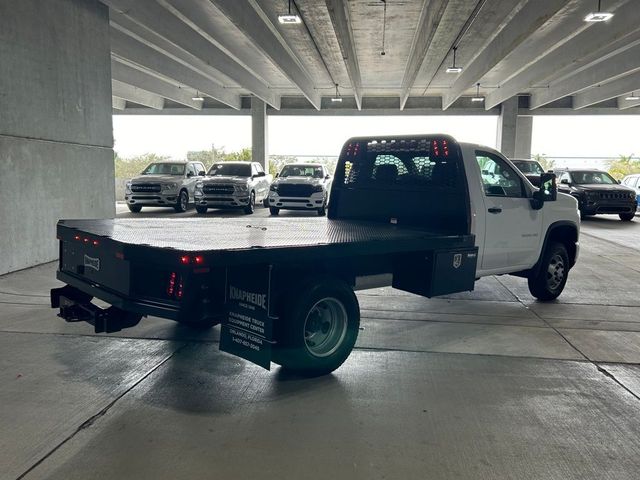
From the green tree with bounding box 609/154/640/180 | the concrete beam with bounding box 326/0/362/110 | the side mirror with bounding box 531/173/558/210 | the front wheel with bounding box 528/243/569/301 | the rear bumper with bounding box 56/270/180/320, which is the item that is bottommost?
the front wheel with bounding box 528/243/569/301

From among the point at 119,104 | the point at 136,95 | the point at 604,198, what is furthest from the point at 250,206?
the point at 119,104

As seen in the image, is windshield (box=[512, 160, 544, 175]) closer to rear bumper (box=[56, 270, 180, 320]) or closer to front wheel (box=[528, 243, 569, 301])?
front wheel (box=[528, 243, 569, 301])

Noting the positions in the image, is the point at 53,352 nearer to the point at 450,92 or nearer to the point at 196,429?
the point at 196,429

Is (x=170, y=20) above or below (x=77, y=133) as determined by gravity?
above

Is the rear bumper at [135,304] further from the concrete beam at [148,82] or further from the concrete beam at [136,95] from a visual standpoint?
the concrete beam at [136,95]

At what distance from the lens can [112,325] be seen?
14.1 ft

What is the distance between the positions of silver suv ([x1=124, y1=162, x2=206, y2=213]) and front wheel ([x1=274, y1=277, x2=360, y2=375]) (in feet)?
49.6

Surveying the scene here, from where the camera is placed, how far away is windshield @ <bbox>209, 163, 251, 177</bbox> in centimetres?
1953

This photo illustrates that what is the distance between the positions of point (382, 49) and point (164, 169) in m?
8.98

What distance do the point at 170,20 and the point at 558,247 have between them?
12.3 m

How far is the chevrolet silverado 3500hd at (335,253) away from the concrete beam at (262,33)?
810cm

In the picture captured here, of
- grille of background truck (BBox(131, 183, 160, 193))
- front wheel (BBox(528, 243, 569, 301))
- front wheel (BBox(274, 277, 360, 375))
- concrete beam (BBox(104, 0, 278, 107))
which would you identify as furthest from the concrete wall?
front wheel (BBox(528, 243, 569, 301))

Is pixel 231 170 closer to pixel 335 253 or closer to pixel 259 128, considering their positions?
pixel 259 128

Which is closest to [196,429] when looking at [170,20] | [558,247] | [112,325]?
[112,325]
